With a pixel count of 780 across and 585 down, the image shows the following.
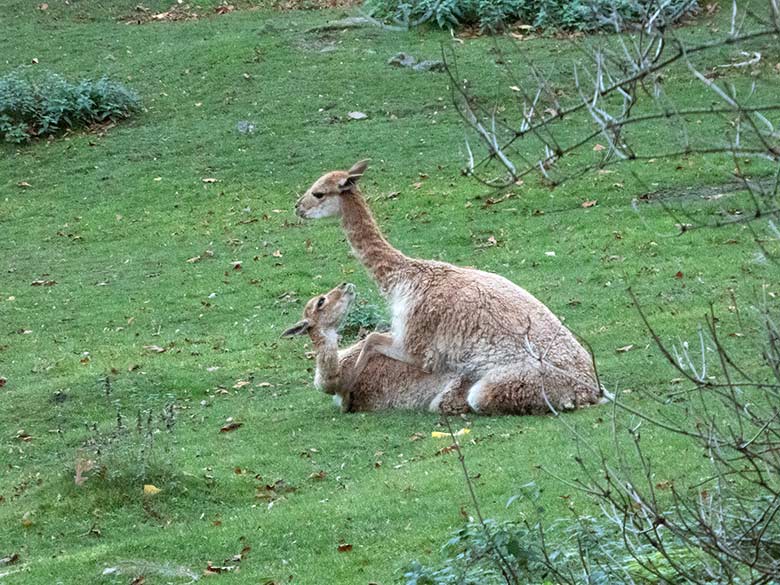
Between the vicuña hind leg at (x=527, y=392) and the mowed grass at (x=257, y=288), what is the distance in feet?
0.54

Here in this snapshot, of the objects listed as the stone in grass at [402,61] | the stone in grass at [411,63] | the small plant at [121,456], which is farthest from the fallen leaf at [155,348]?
the stone in grass at [402,61]

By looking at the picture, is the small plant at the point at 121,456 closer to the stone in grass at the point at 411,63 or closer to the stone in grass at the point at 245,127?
the stone in grass at the point at 245,127

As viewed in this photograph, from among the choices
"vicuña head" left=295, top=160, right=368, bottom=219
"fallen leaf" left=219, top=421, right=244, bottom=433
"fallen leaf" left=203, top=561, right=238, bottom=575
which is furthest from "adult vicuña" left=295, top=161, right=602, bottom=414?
"fallen leaf" left=203, top=561, right=238, bottom=575

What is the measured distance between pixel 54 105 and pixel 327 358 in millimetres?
13979

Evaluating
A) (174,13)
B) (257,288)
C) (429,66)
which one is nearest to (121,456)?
(257,288)

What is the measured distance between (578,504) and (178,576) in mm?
2394

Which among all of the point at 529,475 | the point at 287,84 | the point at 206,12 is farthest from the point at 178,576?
the point at 206,12

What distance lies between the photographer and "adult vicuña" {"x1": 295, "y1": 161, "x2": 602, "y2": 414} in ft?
32.6

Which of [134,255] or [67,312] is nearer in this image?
[67,312]

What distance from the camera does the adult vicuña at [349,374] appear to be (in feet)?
34.5

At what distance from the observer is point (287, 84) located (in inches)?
941

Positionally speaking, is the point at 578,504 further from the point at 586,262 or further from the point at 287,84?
the point at 287,84

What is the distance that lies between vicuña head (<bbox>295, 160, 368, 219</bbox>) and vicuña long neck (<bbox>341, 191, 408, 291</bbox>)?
0.07 m

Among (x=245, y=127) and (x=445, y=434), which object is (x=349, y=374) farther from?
(x=245, y=127)
